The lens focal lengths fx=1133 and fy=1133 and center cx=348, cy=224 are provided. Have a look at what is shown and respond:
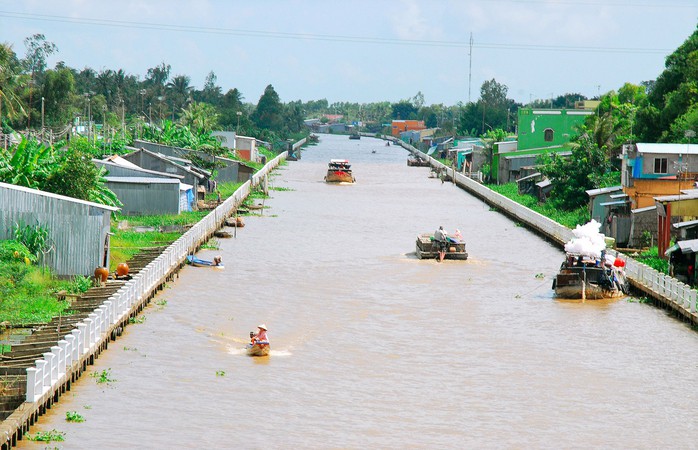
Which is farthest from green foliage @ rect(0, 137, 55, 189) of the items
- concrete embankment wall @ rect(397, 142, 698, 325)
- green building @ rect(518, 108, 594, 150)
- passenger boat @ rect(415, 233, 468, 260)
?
green building @ rect(518, 108, 594, 150)

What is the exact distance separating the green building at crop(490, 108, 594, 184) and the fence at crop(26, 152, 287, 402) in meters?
44.5

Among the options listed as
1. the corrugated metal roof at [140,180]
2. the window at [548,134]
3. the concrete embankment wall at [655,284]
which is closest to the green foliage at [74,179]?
the corrugated metal roof at [140,180]

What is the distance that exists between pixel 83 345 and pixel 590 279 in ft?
58.2

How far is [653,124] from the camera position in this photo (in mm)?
63750

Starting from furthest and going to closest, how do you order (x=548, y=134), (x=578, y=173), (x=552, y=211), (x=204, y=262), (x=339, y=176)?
(x=339, y=176), (x=548, y=134), (x=552, y=211), (x=578, y=173), (x=204, y=262)

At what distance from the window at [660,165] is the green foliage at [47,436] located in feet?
102

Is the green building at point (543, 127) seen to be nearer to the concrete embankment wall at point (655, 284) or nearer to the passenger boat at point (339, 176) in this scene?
the passenger boat at point (339, 176)

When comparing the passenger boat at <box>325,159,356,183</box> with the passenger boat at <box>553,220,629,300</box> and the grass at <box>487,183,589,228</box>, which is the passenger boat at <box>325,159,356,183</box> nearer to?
the grass at <box>487,183,589,228</box>

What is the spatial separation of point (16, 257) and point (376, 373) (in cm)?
1194

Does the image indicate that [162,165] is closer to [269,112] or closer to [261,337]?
[261,337]

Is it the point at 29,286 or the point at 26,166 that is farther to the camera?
the point at 26,166

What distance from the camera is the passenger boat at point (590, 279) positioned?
36.1m

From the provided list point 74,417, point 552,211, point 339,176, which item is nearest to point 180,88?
point 339,176

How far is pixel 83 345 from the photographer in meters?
24.9
